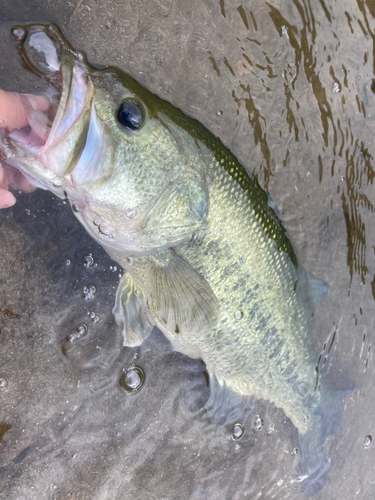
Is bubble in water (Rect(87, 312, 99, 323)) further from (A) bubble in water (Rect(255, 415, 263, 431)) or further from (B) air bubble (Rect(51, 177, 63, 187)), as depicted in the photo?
(A) bubble in water (Rect(255, 415, 263, 431))

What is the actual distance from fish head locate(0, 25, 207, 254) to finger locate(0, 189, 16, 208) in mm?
332

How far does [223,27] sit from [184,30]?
253 millimetres

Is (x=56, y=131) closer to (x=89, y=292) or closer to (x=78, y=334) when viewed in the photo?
(x=89, y=292)

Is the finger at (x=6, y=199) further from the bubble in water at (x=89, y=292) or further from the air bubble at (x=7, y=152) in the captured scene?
the bubble in water at (x=89, y=292)

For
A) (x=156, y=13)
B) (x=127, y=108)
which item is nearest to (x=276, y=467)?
(x=127, y=108)

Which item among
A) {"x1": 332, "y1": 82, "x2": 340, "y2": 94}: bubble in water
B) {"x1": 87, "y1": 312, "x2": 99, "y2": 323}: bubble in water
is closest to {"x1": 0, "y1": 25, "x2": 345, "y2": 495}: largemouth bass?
{"x1": 87, "y1": 312, "x2": 99, "y2": 323}: bubble in water

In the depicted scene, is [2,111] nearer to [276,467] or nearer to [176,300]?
[176,300]

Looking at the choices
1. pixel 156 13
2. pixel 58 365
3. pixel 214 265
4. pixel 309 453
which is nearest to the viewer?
pixel 214 265

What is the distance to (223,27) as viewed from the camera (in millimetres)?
2326

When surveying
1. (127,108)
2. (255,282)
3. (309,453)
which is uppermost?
(127,108)

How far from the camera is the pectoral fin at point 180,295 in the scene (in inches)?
75.3

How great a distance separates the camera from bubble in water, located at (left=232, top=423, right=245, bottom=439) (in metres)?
2.74

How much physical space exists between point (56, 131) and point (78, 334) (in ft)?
4.40

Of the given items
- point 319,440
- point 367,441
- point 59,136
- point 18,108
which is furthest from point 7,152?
point 367,441
